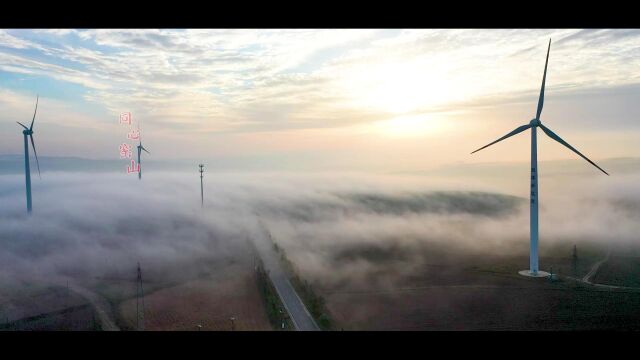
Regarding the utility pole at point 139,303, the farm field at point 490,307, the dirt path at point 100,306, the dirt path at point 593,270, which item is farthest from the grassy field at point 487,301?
the dirt path at point 100,306

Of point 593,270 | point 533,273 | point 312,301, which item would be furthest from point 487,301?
point 593,270

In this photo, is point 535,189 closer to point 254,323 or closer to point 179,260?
point 254,323

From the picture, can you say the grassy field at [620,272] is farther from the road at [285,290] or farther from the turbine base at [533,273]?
the road at [285,290]

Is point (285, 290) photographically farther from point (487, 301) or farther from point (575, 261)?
point (575, 261)

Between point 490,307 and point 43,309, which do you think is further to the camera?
point 490,307
